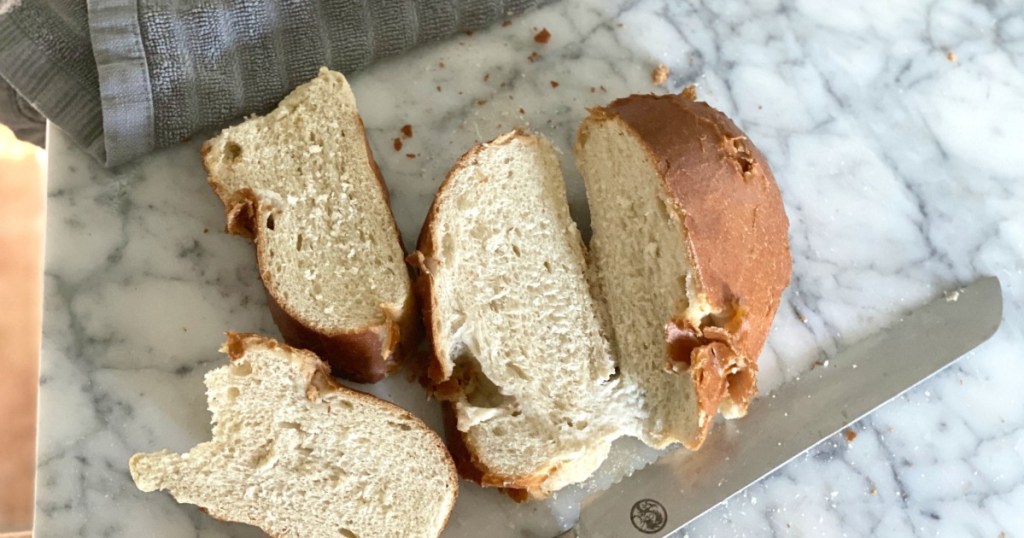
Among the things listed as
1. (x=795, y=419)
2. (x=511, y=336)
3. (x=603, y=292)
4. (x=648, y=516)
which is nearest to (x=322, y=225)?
(x=511, y=336)

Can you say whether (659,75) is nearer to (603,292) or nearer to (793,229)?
(793,229)

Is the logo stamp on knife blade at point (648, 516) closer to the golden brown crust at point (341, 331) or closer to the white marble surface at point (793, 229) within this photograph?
the white marble surface at point (793, 229)

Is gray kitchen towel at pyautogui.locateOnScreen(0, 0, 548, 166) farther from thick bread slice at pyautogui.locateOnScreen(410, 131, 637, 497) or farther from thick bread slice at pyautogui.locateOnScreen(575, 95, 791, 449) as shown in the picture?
thick bread slice at pyautogui.locateOnScreen(575, 95, 791, 449)

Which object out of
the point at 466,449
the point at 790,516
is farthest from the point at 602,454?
the point at 790,516

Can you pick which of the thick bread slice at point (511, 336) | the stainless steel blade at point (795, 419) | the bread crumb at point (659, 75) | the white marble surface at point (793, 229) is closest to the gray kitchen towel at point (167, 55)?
the white marble surface at point (793, 229)

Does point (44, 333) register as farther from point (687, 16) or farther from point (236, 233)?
point (687, 16)

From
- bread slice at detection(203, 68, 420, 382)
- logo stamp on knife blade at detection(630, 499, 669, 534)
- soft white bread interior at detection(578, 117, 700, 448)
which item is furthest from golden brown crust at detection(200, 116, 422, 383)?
logo stamp on knife blade at detection(630, 499, 669, 534)
